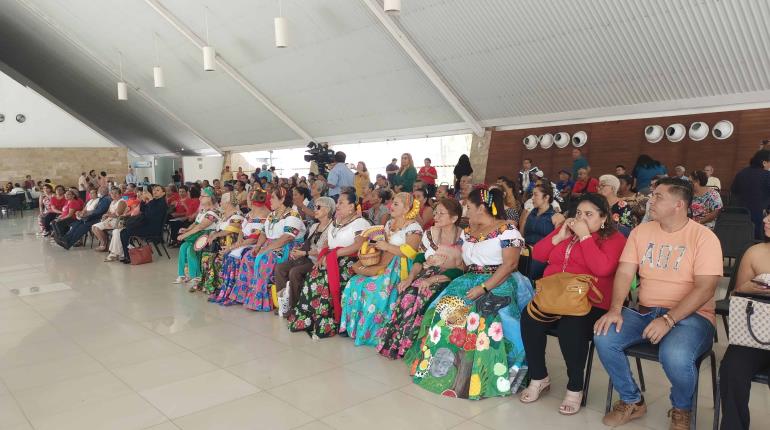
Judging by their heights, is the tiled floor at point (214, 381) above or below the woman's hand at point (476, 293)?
below

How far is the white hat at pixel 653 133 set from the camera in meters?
8.97

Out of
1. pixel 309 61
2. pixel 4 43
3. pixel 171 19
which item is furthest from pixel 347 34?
pixel 4 43

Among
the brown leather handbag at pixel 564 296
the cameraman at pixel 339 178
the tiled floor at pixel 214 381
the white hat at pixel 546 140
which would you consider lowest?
the tiled floor at pixel 214 381

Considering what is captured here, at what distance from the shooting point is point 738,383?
2141mm

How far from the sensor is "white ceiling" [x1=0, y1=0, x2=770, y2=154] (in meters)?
7.29

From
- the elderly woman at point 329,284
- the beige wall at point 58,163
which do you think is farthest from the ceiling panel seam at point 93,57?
the elderly woman at point 329,284

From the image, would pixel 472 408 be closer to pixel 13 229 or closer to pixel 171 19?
pixel 171 19

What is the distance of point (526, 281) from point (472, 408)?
838 mm

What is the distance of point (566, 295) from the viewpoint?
2.62 m

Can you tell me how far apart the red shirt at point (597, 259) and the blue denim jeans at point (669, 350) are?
19cm

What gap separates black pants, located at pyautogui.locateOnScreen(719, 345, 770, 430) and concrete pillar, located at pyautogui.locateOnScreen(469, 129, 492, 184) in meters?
9.27

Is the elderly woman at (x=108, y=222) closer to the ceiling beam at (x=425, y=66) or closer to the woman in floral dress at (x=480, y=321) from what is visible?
the ceiling beam at (x=425, y=66)

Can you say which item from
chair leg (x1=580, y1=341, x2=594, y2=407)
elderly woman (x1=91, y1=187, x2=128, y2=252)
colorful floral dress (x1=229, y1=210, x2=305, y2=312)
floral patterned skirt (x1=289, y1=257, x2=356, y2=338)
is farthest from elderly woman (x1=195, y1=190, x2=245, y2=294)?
chair leg (x1=580, y1=341, x2=594, y2=407)

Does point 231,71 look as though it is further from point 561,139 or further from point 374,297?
point 374,297
